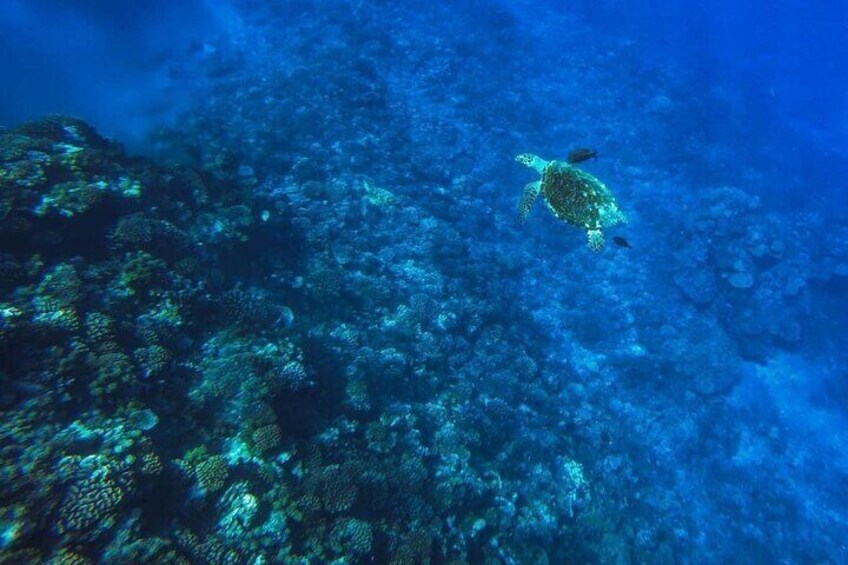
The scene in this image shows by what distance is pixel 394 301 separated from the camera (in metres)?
10.1

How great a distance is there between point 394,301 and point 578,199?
4569 mm

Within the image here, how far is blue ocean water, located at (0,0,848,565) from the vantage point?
17.8ft

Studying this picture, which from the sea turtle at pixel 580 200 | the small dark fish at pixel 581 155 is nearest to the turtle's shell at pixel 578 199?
the sea turtle at pixel 580 200

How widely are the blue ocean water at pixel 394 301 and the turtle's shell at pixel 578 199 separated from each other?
68mm

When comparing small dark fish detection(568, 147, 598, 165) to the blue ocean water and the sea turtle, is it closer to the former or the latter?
the blue ocean water

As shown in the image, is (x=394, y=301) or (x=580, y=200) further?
(x=394, y=301)

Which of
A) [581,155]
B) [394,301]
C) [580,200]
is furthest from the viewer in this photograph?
[394,301]

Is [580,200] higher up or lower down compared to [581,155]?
lower down

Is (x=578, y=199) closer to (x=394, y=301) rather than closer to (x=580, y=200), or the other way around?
(x=580, y=200)

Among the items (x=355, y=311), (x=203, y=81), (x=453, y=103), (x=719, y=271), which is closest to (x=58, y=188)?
(x=355, y=311)

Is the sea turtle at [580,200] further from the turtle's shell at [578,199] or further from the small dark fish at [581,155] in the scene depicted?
the small dark fish at [581,155]

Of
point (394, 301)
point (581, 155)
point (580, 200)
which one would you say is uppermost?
point (581, 155)

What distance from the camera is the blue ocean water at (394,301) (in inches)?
214

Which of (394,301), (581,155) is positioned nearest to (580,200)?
(581,155)
